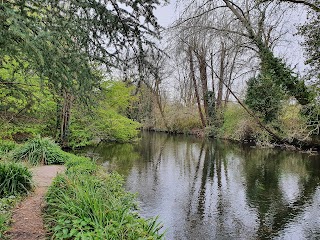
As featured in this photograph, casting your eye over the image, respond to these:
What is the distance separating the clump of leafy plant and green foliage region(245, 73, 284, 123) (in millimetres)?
13122

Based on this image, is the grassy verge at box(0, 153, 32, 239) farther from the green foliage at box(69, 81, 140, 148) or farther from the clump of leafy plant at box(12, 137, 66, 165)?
the green foliage at box(69, 81, 140, 148)

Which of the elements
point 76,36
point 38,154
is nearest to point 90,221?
point 76,36

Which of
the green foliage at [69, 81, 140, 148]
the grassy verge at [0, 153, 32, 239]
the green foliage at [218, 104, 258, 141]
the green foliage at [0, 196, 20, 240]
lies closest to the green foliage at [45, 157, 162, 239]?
the green foliage at [0, 196, 20, 240]

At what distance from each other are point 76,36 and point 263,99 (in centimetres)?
1715

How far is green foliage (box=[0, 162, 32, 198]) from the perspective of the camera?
5055 millimetres

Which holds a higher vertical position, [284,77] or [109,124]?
[284,77]

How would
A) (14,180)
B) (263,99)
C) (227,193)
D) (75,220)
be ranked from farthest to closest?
(263,99) → (227,193) → (14,180) → (75,220)

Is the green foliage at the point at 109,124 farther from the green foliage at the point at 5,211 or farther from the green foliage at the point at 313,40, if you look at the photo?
the green foliage at the point at 5,211

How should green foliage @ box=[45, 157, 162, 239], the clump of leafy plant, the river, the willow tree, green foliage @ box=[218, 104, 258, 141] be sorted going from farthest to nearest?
green foliage @ box=[218, 104, 258, 141], the clump of leafy plant, the river, green foliage @ box=[45, 157, 162, 239], the willow tree

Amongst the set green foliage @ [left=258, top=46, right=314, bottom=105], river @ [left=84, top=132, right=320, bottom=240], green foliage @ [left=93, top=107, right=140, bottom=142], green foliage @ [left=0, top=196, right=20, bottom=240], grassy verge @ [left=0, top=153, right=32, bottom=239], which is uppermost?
green foliage @ [left=258, top=46, right=314, bottom=105]

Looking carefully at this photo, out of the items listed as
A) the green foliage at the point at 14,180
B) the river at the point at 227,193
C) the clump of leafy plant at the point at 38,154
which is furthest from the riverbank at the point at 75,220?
the clump of leafy plant at the point at 38,154

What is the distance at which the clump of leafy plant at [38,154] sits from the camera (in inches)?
346

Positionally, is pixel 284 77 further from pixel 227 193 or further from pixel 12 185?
pixel 12 185

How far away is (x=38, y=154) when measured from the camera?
911 cm
